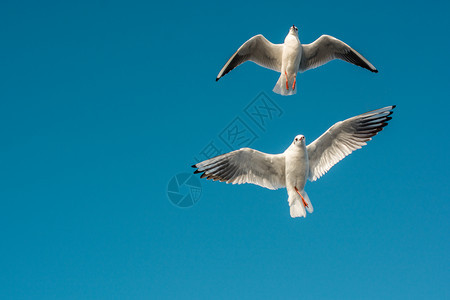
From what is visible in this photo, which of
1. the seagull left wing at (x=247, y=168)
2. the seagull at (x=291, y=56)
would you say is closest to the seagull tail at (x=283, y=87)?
the seagull at (x=291, y=56)

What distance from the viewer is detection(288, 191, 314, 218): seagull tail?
9.02 meters

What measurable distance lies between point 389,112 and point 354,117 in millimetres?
627

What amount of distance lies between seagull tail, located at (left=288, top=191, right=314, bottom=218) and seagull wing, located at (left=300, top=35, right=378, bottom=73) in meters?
3.04

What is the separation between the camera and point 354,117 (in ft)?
30.3

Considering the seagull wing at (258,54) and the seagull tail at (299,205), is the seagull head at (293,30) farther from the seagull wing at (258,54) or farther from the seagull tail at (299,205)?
the seagull tail at (299,205)

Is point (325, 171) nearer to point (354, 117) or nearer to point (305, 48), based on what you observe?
point (354, 117)

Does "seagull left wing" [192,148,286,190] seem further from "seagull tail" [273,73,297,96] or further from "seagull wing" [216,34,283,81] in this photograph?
"seagull wing" [216,34,283,81]

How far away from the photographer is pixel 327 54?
1096 centimetres

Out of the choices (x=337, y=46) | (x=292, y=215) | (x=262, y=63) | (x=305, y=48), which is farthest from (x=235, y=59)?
(x=292, y=215)

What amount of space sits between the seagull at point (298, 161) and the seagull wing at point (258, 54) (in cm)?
226

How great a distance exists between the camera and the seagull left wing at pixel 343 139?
9273 mm

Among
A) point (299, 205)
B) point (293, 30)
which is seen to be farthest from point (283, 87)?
point (299, 205)

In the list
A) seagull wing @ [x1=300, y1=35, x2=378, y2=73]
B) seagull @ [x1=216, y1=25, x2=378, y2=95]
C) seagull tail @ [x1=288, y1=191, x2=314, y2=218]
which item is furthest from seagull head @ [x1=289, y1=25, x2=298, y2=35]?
seagull tail @ [x1=288, y1=191, x2=314, y2=218]

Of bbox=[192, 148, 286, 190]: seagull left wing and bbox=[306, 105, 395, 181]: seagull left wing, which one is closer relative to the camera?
bbox=[192, 148, 286, 190]: seagull left wing
